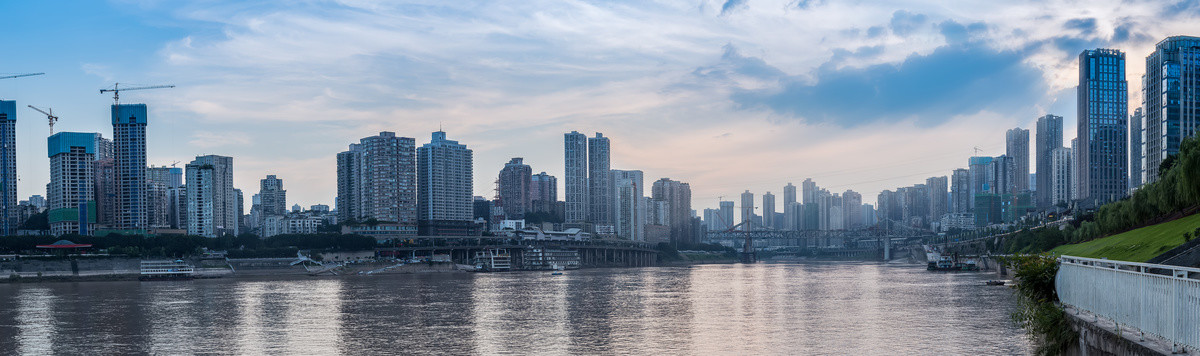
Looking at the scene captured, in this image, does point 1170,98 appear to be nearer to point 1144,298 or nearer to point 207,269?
point 207,269

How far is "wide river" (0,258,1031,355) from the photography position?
39094 mm

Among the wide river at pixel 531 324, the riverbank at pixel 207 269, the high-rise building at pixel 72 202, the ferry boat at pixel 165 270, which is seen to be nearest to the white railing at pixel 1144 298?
the wide river at pixel 531 324

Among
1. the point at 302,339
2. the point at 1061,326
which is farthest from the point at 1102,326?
the point at 302,339

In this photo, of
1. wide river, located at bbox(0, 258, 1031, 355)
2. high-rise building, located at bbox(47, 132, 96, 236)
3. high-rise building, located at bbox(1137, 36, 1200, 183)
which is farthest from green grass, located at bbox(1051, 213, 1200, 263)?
high-rise building, located at bbox(47, 132, 96, 236)

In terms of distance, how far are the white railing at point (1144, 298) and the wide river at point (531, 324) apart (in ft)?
48.1

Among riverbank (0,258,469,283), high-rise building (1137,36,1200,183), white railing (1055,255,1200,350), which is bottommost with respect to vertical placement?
riverbank (0,258,469,283)

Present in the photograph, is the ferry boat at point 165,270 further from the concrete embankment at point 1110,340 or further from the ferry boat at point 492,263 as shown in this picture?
the concrete embankment at point 1110,340

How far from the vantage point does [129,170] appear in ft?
650

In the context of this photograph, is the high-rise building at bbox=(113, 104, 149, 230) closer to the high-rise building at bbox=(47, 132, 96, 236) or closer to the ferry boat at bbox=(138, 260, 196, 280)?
the high-rise building at bbox=(47, 132, 96, 236)

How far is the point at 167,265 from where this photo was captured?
129 metres

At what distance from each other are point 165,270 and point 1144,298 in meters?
130

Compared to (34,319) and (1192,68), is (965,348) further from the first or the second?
(1192,68)

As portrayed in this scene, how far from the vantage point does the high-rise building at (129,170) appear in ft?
645

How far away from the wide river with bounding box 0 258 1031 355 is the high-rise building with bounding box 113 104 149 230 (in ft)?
413
